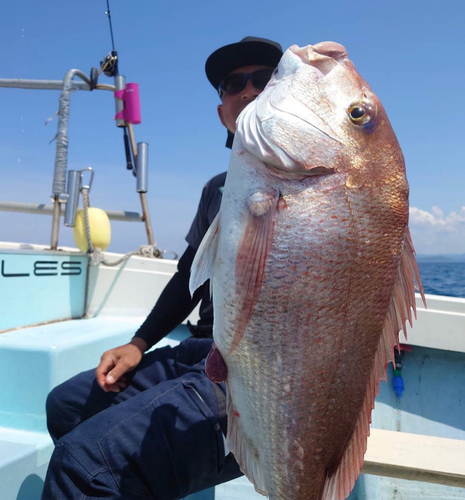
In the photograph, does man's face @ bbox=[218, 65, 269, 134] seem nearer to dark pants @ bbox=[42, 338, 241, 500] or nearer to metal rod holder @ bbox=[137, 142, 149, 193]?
dark pants @ bbox=[42, 338, 241, 500]

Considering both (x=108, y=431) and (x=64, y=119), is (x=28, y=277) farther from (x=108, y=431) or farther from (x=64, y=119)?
(x=108, y=431)

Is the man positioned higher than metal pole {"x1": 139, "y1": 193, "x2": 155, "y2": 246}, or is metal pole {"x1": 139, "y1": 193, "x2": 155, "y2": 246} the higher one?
metal pole {"x1": 139, "y1": 193, "x2": 155, "y2": 246}

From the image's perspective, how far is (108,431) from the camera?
150 centimetres

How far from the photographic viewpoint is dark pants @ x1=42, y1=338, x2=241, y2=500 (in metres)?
1.43

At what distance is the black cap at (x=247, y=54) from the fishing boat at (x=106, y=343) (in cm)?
193

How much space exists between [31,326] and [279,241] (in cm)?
294

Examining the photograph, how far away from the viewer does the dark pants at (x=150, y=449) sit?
143cm

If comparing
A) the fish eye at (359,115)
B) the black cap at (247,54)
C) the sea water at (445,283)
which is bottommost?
the sea water at (445,283)

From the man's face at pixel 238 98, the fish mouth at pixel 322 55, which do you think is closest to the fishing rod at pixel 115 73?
the man's face at pixel 238 98

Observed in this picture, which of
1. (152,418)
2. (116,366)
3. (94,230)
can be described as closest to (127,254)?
(94,230)

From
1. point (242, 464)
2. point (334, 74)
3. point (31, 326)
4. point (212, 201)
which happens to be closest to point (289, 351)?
point (242, 464)

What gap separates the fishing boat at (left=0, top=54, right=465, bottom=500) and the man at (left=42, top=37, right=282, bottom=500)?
616 millimetres

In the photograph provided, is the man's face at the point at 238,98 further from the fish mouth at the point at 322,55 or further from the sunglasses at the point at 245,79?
the fish mouth at the point at 322,55

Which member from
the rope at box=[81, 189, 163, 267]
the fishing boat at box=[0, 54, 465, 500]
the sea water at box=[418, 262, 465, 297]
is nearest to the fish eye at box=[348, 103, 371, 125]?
the fishing boat at box=[0, 54, 465, 500]
